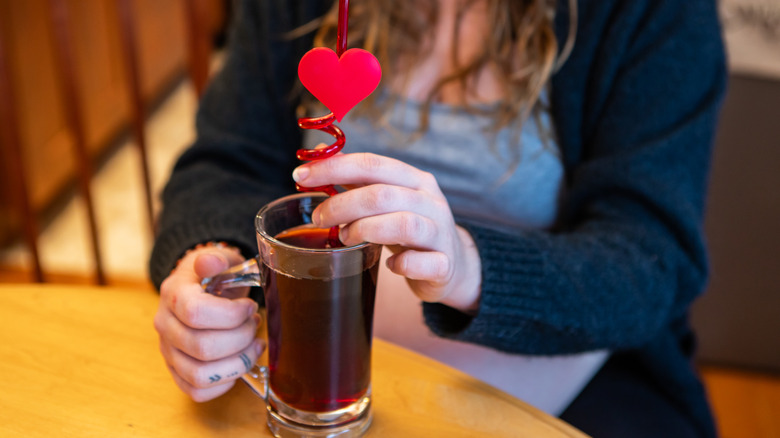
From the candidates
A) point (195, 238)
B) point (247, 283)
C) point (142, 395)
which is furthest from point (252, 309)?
point (195, 238)

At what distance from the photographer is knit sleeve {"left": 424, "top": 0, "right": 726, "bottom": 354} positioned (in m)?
0.76

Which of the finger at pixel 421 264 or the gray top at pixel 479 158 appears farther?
the gray top at pixel 479 158

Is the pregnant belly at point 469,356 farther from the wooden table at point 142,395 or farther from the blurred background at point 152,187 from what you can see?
the blurred background at point 152,187

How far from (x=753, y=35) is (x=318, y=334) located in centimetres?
114

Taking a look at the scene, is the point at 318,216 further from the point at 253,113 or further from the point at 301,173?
the point at 253,113

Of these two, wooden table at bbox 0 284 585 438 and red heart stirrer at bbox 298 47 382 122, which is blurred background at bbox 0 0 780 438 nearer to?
wooden table at bbox 0 284 585 438

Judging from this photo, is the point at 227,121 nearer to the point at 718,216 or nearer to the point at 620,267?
the point at 620,267

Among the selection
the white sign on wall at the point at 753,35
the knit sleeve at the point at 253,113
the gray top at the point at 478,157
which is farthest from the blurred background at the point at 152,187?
the gray top at the point at 478,157

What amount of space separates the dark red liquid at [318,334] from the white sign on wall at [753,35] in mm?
1067

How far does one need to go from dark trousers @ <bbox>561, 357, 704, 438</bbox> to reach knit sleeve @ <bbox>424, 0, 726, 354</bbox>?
101mm

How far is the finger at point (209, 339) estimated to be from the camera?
57 centimetres

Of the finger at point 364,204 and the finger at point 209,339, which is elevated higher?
the finger at point 364,204

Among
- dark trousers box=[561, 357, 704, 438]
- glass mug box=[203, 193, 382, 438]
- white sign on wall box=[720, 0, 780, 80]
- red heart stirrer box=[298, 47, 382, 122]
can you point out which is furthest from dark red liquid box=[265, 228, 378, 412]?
white sign on wall box=[720, 0, 780, 80]

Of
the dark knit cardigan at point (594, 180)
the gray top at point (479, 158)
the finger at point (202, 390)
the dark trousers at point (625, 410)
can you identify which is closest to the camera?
the finger at point (202, 390)
